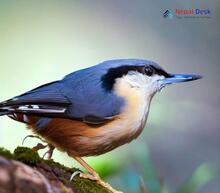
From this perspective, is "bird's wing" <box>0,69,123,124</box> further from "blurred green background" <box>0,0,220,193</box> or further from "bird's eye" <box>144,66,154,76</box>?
"blurred green background" <box>0,0,220,193</box>

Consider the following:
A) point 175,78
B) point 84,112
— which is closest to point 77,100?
point 84,112

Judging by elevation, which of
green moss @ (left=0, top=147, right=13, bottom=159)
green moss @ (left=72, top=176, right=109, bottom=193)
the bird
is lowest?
green moss @ (left=72, top=176, right=109, bottom=193)

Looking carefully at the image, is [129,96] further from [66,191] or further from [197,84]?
[197,84]

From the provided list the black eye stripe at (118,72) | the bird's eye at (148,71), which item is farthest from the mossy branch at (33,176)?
the bird's eye at (148,71)

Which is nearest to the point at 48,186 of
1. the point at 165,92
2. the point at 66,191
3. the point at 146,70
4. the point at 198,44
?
the point at 66,191

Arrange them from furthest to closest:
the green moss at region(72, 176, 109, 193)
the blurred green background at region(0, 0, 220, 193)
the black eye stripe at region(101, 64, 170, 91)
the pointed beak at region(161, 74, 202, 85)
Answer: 1. the blurred green background at region(0, 0, 220, 193)
2. the pointed beak at region(161, 74, 202, 85)
3. the black eye stripe at region(101, 64, 170, 91)
4. the green moss at region(72, 176, 109, 193)

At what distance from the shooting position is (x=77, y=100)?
2.41m

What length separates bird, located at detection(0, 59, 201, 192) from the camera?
7.68 feet

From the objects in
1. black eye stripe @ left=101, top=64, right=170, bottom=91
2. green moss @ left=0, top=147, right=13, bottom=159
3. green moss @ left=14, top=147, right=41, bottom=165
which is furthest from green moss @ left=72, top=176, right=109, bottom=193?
black eye stripe @ left=101, top=64, right=170, bottom=91

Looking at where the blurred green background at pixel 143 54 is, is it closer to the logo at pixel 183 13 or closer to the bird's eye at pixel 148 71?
the logo at pixel 183 13

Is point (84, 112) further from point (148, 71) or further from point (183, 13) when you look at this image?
point (183, 13)

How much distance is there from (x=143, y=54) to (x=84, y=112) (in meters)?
2.18

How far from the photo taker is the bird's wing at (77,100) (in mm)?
2352

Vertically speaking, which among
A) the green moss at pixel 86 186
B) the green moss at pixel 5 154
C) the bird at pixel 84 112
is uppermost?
the green moss at pixel 5 154
